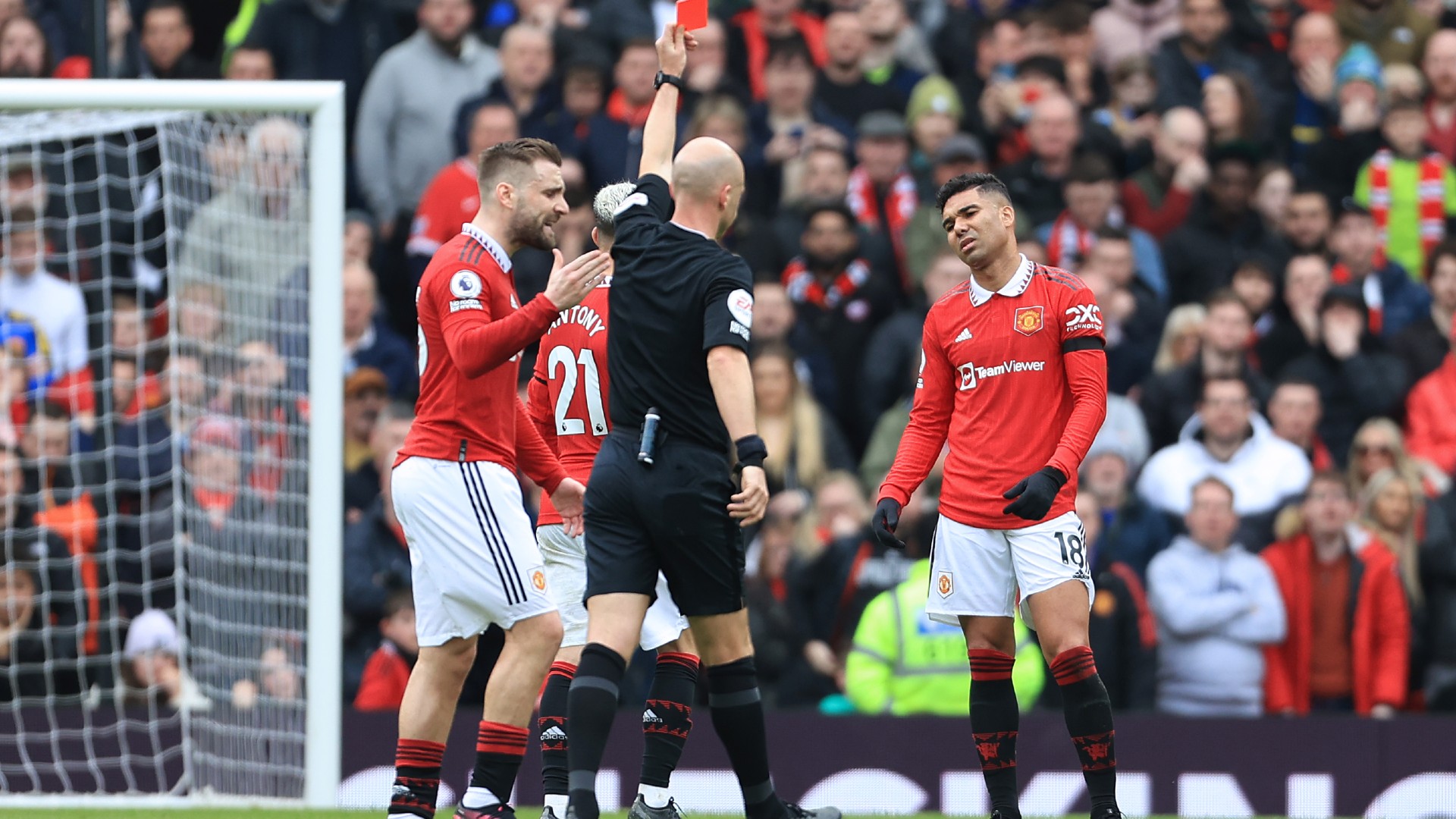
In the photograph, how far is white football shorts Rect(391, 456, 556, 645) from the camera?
7035 millimetres

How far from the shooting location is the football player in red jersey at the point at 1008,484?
24.0ft

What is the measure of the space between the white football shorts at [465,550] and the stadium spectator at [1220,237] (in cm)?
723

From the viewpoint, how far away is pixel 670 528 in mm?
6723

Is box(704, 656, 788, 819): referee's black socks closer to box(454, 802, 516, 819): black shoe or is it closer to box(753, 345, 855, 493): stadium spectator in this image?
box(454, 802, 516, 819): black shoe

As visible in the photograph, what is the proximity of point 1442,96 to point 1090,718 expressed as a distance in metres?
8.70

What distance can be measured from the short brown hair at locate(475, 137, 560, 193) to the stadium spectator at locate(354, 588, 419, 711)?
12.6 ft

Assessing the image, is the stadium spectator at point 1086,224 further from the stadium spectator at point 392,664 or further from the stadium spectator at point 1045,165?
the stadium spectator at point 392,664

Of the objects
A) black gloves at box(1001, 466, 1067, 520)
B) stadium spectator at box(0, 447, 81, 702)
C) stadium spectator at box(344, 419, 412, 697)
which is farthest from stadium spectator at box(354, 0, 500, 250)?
black gloves at box(1001, 466, 1067, 520)

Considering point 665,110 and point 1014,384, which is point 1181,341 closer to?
point 1014,384

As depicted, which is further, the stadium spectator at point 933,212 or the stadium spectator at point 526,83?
the stadium spectator at point 526,83

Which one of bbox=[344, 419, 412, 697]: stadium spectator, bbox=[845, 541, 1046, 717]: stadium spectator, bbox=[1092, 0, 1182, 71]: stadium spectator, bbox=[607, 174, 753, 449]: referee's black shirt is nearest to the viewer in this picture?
bbox=[607, 174, 753, 449]: referee's black shirt

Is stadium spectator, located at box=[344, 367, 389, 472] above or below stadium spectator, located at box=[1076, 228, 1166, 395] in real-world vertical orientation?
below

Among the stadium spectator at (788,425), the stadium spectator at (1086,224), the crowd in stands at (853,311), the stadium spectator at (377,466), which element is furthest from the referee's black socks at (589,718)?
the stadium spectator at (1086,224)

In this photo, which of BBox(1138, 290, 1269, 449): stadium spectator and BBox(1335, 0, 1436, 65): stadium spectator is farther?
BBox(1335, 0, 1436, 65): stadium spectator
